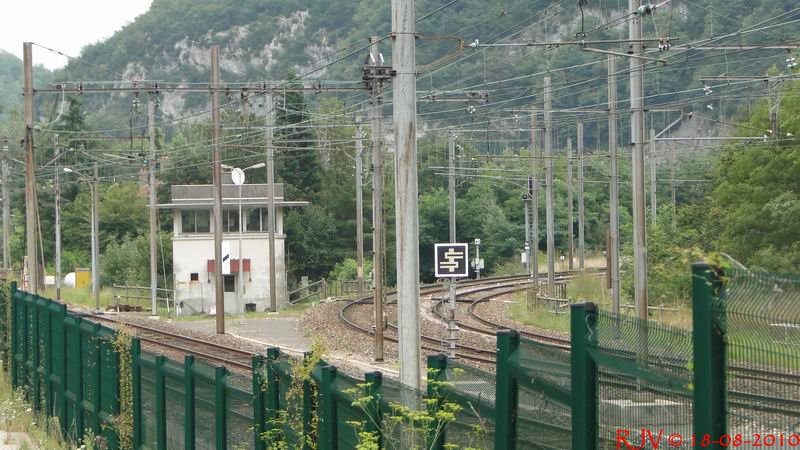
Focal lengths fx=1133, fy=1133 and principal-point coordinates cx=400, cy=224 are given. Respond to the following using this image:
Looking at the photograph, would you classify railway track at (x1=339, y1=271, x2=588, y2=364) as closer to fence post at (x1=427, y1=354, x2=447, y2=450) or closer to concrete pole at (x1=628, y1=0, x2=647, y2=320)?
concrete pole at (x1=628, y1=0, x2=647, y2=320)

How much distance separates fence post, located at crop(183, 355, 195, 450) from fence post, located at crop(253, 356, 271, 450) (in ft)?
4.62

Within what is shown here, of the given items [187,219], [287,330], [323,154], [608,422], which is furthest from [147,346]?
[323,154]

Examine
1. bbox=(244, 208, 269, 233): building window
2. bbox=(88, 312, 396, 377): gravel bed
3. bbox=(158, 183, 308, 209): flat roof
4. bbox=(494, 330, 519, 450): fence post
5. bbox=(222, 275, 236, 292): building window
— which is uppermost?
bbox=(158, 183, 308, 209): flat roof

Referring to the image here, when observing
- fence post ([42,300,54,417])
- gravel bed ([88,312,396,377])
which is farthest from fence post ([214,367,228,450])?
gravel bed ([88,312,396,377])

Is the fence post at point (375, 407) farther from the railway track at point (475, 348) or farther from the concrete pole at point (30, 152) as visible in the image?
the concrete pole at point (30, 152)

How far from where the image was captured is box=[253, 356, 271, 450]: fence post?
923cm

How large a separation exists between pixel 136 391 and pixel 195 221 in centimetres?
4253

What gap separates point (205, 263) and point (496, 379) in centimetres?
4799

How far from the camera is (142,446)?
12.7 m

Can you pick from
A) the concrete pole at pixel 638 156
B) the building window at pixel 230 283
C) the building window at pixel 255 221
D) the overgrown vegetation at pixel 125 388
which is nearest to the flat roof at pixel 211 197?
the building window at pixel 255 221

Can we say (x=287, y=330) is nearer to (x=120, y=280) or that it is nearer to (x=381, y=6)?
(x=120, y=280)

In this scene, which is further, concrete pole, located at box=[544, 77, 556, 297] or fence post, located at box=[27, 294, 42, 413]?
concrete pole, located at box=[544, 77, 556, 297]

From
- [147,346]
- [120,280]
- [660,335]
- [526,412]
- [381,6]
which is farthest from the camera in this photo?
[381,6]

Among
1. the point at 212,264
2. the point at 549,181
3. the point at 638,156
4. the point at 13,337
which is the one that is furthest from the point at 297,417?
the point at 212,264
